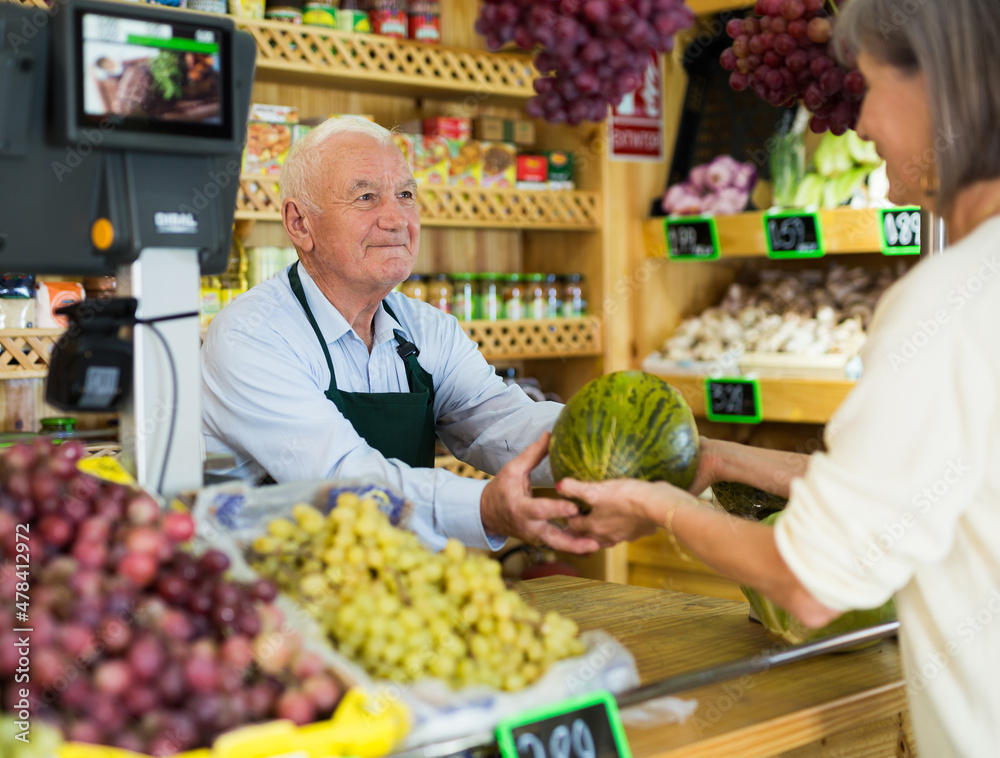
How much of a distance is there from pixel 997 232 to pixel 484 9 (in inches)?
24.0

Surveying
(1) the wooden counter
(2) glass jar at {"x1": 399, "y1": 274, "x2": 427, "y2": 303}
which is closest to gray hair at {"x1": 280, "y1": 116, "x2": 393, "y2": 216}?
(1) the wooden counter

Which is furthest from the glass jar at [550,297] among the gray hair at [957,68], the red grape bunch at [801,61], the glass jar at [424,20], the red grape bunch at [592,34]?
the gray hair at [957,68]

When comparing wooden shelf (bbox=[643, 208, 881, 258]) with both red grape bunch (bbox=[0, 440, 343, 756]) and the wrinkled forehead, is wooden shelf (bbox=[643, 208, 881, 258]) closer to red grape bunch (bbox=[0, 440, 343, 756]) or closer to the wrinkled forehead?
the wrinkled forehead

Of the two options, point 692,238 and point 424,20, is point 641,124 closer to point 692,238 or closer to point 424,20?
point 692,238

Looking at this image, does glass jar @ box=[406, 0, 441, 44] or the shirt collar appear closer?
the shirt collar

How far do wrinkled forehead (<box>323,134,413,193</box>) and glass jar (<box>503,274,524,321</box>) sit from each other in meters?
1.39

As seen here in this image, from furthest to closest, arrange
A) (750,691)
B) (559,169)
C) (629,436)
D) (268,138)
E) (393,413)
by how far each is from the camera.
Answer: (559,169) → (268,138) → (393,413) → (629,436) → (750,691)

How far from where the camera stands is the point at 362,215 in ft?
6.89

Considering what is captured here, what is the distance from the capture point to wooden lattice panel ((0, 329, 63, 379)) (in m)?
2.59

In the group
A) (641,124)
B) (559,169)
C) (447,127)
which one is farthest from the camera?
(641,124)

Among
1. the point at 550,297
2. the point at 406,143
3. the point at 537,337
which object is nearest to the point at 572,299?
the point at 550,297

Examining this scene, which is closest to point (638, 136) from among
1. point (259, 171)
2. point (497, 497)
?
point (259, 171)

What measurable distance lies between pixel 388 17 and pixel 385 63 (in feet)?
0.50

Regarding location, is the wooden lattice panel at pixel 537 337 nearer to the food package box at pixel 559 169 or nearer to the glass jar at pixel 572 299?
the glass jar at pixel 572 299
